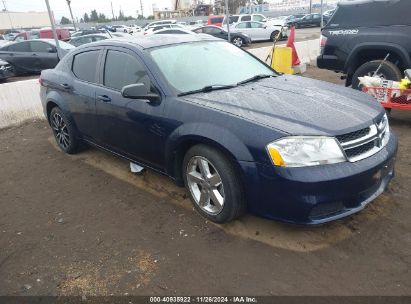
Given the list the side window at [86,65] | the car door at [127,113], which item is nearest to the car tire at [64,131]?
the side window at [86,65]

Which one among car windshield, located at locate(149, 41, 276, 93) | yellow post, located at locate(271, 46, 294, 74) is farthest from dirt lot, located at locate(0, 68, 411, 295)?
yellow post, located at locate(271, 46, 294, 74)

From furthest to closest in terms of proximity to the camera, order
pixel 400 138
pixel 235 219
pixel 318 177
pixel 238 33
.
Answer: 1. pixel 238 33
2. pixel 400 138
3. pixel 235 219
4. pixel 318 177

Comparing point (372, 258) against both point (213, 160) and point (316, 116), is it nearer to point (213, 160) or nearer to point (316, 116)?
point (316, 116)

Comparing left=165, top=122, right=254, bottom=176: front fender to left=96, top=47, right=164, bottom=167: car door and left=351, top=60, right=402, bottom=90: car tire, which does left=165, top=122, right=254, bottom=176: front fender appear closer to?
left=96, top=47, right=164, bottom=167: car door

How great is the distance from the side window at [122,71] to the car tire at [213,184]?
2.93 ft

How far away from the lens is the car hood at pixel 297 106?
2.97 metres

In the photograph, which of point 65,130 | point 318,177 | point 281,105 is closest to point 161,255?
point 318,177

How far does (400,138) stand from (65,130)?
4829 millimetres

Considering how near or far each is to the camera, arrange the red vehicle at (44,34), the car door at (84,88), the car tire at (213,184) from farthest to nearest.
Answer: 1. the red vehicle at (44,34)
2. the car door at (84,88)
3. the car tire at (213,184)

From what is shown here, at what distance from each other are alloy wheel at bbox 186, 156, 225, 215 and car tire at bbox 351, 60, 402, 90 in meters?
4.03

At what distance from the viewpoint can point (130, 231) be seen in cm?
355

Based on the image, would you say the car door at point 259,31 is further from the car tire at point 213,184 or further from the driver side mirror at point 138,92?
the car tire at point 213,184

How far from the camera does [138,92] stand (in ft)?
11.7

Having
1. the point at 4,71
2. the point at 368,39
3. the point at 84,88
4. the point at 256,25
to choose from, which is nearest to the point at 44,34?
the point at 256,25
